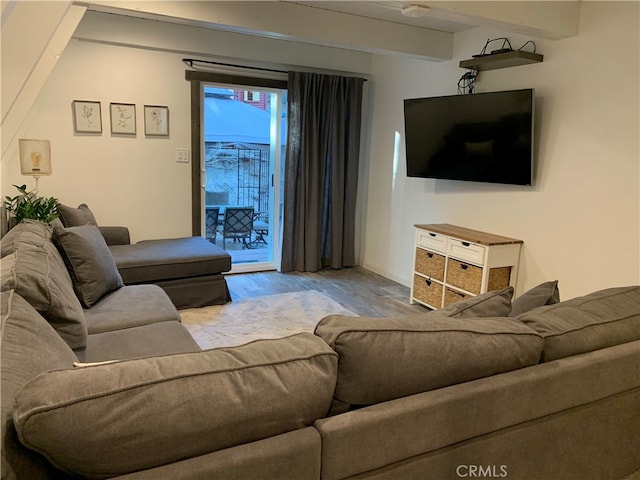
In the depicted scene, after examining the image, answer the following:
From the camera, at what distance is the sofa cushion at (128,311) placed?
95.6 inches

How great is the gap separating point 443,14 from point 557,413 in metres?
2.43

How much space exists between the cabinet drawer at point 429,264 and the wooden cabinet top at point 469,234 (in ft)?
0.70

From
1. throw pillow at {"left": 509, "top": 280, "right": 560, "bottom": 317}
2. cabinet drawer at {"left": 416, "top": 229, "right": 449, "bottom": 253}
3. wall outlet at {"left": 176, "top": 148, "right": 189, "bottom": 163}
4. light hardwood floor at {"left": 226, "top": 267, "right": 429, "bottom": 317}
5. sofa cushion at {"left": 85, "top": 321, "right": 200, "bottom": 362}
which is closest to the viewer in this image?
throw pillow at {"left": 509, "top": 280, "right": 560, "bottom": 317}

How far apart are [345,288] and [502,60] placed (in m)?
2.53

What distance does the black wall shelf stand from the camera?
3441 mm

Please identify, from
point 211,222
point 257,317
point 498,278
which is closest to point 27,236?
point 257,317

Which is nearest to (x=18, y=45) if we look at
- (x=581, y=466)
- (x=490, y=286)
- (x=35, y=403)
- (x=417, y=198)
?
(x=35, y=403)

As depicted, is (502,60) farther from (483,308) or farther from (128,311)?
(128,311)

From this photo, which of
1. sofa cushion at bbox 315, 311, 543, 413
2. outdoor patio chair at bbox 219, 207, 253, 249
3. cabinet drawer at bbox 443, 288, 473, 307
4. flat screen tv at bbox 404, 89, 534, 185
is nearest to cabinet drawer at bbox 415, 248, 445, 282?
cabinet drawer at bbox 443, 288, 473, 307

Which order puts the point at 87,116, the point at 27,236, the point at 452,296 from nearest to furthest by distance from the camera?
1. the point at 27,236
2. the point at 452,296
3. the point at 87,116

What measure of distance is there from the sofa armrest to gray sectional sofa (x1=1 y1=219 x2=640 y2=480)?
252cm

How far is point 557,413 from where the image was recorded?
4.78 feet

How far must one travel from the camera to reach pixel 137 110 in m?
4.50

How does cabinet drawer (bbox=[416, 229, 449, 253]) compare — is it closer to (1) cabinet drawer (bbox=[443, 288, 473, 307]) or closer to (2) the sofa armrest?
(1) cabinet drawer (bbox=[443, 288, 473, 307])
